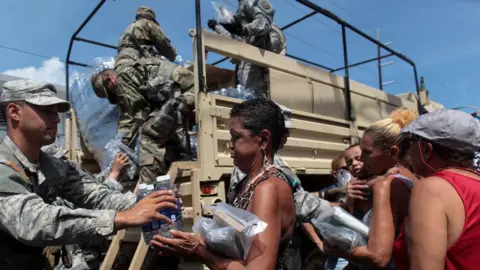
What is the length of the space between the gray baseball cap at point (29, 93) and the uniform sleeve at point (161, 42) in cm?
257

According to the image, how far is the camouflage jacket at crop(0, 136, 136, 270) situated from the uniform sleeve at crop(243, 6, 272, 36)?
243 centimetres

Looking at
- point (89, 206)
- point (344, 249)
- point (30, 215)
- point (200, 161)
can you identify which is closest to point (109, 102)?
point (200, 161)

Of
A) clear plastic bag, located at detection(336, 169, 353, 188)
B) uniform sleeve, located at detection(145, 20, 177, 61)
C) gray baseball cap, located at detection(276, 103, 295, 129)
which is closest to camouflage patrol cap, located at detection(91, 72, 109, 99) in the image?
uniform sleeve, located at detection(145, 20, 177, 61)

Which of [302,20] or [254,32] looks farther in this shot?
[302,20]

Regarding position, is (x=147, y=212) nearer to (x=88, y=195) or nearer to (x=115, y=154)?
(x=88, y=195)

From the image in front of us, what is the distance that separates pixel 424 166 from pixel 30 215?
1.52 metres

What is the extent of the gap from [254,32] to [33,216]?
9.41ft

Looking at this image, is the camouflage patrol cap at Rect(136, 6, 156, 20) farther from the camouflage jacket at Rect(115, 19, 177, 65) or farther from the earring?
the earring

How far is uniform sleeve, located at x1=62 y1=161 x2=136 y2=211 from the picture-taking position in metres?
2.12

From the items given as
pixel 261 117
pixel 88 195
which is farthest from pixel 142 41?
pixel 261 117

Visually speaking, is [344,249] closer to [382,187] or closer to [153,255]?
[382,187]

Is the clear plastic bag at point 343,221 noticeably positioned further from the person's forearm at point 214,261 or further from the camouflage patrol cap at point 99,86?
the camouflage patrol cap at point 99,86

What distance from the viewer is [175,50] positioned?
14.9ft

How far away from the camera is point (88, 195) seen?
7.00 feet
